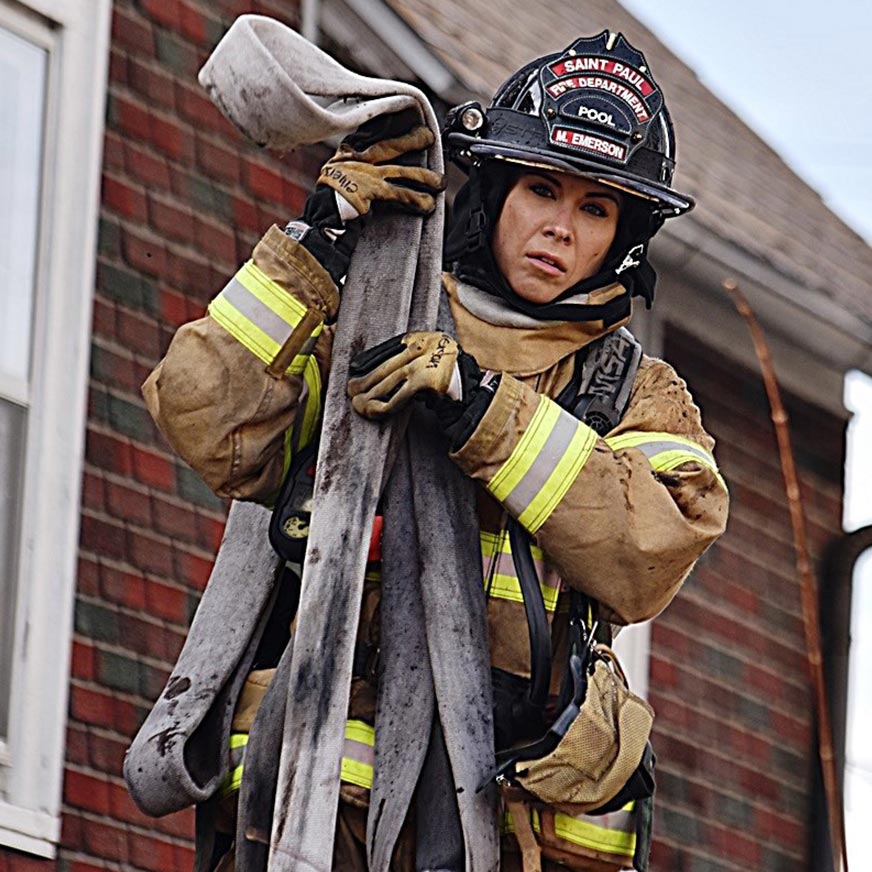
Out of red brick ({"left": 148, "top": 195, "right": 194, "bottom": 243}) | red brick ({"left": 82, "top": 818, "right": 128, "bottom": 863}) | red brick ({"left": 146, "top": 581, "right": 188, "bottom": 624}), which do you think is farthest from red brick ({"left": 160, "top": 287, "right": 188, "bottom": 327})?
red brick ({"left": 82, "top": 818, "right": 128, "bottom": 863})

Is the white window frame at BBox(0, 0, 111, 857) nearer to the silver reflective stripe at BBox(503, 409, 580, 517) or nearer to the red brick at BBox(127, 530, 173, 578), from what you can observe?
the red brick at BBox(127, 530, 173, 578)

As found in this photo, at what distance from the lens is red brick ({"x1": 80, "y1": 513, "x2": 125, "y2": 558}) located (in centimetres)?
792

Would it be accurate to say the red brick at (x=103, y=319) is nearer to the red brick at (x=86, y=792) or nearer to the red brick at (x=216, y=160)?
the red brick at (x=216, y=160)

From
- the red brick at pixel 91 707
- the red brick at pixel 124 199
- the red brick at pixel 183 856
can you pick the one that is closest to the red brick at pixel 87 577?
the red brick at pixel 91 707

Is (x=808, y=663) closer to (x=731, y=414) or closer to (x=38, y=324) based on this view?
(x=731, y=414)

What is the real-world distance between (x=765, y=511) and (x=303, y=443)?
216 inches

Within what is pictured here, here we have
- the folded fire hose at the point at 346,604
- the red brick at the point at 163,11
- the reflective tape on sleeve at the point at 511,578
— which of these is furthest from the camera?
the red brick at the point at 163,11

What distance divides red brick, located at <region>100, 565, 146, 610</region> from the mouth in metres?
2.61

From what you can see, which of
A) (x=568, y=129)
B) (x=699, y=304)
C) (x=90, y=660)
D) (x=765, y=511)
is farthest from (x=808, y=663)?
(x=568, y=129)

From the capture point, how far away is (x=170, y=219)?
8.44 metres

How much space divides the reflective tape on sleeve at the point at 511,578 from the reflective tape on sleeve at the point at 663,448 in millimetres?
253

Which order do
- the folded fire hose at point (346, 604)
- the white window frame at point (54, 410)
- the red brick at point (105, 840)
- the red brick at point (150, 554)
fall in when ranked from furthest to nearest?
the red brick at point (150, 554) < the red brick at point (105, 840) < the white window frame at point (54, 410) < the folded fire hose at point (346, 604)

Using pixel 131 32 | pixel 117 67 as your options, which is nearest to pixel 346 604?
pixel 117 67

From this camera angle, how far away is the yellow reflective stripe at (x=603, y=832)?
5.40 meters
